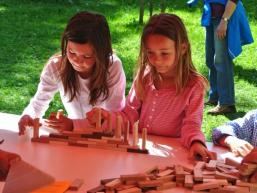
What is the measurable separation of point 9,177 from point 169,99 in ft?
3.58

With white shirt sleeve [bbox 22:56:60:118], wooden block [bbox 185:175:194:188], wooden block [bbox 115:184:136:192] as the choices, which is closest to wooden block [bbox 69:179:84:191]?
wooden block [bbox 115:184:136:192]

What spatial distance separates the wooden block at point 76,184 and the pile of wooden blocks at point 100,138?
0.39 metres

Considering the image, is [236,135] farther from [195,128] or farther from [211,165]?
[211,165]

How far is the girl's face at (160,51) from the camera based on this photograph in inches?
98.7

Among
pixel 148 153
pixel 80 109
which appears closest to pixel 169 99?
pixel 148 153

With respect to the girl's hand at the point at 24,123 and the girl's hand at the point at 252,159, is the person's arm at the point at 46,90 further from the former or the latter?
the girl's hand at the point at 252,159

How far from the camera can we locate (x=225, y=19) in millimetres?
5137

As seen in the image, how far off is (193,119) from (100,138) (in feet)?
1.48

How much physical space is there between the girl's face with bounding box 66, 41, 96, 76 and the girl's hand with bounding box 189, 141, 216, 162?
72 cm

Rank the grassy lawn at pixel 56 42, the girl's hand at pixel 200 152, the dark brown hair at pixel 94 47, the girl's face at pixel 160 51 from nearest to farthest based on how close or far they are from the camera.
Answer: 1. the girl's hand at pixel 200 152
2. the girl's face at pixel 160 51
3. the dark brown hair at pixel 94 47
4. the grassy lawn at pixel 56 42

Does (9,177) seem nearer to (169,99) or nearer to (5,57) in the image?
(169,99)

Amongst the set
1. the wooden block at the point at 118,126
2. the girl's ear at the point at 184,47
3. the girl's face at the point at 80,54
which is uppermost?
the girl's ear at the point at 184,47

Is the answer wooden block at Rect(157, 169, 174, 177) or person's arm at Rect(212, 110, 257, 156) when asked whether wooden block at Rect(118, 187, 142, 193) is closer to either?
wooden block at Rect(157, 169, 174, 177)

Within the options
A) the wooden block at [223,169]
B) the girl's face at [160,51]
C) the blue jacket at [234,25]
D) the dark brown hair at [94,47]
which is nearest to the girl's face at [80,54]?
the dark brown hair at [94,47]
